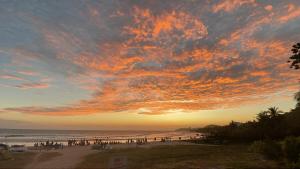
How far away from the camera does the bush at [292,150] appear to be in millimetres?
21425

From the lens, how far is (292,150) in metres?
21.6

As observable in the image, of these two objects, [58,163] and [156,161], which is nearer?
[156,161]


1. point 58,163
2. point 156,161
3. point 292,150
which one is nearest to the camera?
point 292,150

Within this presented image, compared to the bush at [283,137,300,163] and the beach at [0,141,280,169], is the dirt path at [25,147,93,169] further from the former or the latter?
the bush at [283,137,300,163]

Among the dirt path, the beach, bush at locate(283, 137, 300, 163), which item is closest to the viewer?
bush at locate(283, 137, 300, 163)

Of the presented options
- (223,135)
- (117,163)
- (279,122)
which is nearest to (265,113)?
(279,122)

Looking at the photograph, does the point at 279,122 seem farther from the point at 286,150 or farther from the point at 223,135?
the point at 286,150

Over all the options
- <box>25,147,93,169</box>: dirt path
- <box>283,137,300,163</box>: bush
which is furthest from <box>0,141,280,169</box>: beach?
<box>283,137,300,163</box>: bush

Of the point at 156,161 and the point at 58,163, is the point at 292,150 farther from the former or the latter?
the point at 58,163

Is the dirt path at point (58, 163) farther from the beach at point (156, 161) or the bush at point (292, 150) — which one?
the bush at point (292, 150)

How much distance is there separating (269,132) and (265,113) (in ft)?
18.6

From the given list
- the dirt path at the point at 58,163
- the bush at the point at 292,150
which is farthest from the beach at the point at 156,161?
the bush at the point at 292,150

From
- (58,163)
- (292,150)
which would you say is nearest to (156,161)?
(58,163)

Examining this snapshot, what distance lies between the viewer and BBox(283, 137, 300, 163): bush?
70.3 ft
